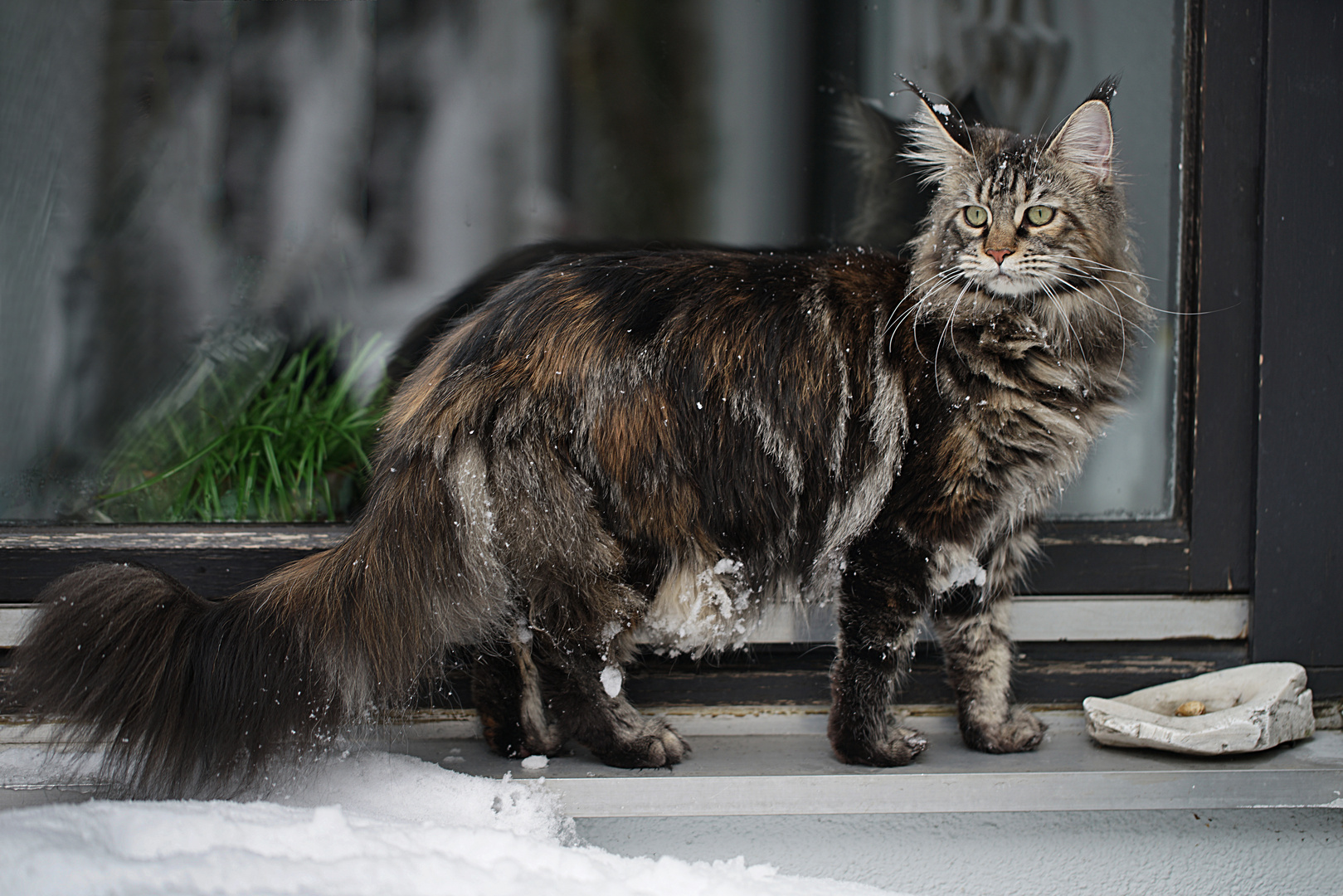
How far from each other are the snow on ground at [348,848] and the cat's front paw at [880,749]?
31 cm

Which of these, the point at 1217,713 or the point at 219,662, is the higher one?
the point at 219,662

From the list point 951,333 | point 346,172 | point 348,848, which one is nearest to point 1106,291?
point 951,333

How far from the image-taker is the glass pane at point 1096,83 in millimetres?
2373

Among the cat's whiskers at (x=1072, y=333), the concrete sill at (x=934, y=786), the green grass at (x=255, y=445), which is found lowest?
the concrete sill at (x=934, y=786)

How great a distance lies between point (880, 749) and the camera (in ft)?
6.05

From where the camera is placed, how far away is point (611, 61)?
2.72 metres

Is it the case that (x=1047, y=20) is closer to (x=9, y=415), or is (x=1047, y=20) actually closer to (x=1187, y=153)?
(x=1187, y=153)

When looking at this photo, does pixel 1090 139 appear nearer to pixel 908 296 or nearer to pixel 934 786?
pixel 908 296

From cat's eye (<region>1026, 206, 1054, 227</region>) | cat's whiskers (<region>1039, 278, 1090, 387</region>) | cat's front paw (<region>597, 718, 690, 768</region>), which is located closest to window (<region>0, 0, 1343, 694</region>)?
cat's whiskers (<region>1039, 278, 1090, 387</region>)

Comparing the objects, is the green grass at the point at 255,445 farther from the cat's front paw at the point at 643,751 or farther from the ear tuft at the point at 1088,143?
the ear tuft at the point at 1088,143

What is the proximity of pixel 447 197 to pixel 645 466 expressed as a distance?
1.67 meters

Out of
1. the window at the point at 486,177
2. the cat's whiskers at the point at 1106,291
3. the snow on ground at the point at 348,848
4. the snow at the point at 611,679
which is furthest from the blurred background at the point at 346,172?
the snow at the point at 611,679

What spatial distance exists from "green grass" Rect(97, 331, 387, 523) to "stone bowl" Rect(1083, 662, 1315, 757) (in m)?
2.12

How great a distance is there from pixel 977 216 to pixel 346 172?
2144mm
